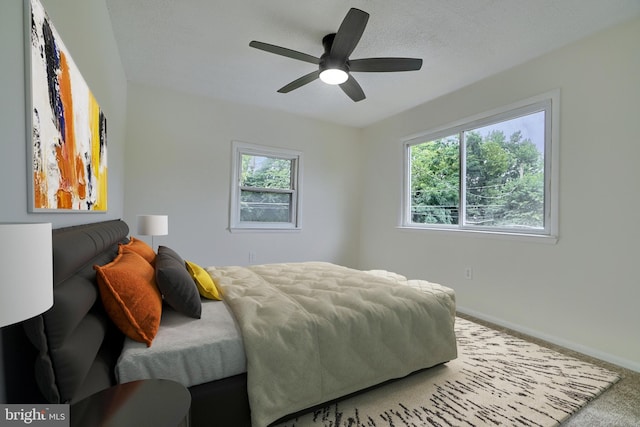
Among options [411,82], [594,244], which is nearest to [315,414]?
[594,244]

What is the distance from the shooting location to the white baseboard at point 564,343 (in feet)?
7.06

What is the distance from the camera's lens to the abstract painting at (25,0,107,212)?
0.99 metres

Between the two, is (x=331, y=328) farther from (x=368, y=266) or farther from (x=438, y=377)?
(x=368, y=266)

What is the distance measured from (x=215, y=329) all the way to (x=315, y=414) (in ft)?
2.38

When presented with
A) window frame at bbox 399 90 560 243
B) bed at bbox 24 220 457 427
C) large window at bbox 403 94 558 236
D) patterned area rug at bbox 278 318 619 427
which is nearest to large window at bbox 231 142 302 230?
large window at bbox 403 94 558 236

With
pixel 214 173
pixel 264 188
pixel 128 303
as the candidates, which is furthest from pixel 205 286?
pixel 264 188

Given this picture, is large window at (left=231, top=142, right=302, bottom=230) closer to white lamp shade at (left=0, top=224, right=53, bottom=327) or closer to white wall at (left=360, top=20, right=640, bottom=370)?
white wall at (left=360, top=20, right=640, bottom=370)

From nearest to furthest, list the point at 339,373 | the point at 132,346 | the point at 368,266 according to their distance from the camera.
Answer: the point at 132,346 → the point at 339,373 → the point at 368,266

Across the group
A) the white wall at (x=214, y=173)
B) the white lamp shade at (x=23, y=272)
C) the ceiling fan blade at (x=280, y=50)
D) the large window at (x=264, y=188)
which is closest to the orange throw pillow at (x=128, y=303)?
the white lamp shade at (x=23, y=272)

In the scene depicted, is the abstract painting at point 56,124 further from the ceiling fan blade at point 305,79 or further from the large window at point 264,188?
the large window at point 264,188

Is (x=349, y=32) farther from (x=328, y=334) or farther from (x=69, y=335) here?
(x=69, y=335)

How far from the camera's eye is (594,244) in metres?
2.36

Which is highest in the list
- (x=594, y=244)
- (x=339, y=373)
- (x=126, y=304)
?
(x=594, y=244)

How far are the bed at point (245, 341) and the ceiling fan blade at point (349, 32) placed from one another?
1682 mm
